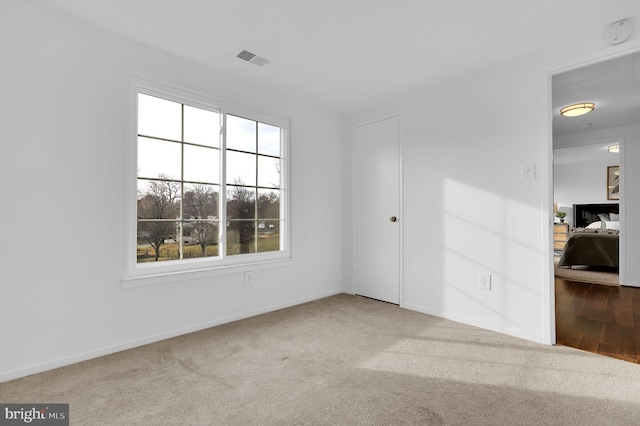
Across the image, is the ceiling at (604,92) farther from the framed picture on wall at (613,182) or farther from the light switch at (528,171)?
the framed picture on wall at (613,182)

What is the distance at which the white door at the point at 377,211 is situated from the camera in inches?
144

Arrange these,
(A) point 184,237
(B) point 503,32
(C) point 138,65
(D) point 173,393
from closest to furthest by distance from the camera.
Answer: (D) point 173,393 → (B) point 503,32 → (C) point 138,65 → (A) point 184,237

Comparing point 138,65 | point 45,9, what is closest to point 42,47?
point 45,9

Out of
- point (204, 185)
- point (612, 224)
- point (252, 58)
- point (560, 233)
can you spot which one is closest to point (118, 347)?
point (204, 185)

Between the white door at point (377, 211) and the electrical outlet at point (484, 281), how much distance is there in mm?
898

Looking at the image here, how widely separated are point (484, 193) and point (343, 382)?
2.05 meters

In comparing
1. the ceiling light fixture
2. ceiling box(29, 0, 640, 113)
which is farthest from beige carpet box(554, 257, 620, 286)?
ceiling box(29, 0, 640, 113)

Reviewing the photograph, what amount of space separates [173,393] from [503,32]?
3251 millimetres

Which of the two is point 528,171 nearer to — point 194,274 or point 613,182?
point 194,274

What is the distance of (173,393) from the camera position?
183 cm

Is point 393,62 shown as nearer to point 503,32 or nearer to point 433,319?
A: point 503,32

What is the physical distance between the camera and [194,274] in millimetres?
2803

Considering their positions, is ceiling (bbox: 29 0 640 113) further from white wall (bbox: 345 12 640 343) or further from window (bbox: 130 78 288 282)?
window (bbox: 130 78 288 282)

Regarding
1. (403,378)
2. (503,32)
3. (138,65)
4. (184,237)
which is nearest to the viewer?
(403,378)
